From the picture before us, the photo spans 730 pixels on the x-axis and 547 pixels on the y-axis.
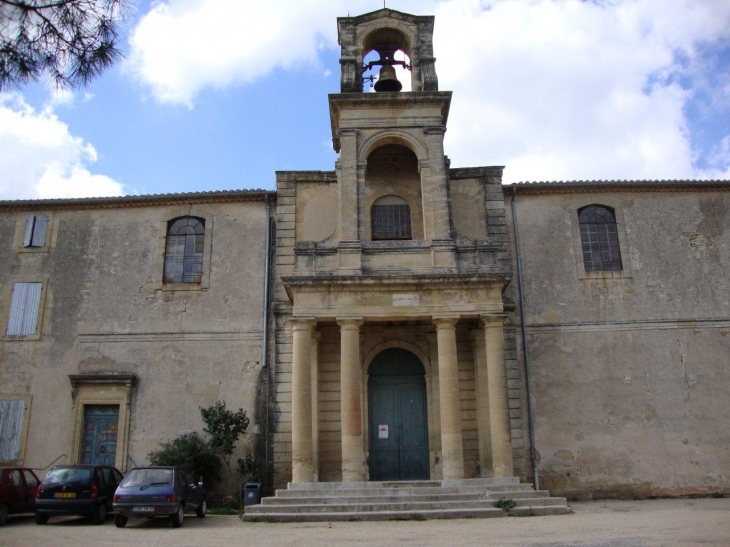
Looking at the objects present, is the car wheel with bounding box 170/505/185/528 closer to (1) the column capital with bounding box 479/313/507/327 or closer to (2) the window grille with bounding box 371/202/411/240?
(1) the column capital with bounding box 479/313/507/327

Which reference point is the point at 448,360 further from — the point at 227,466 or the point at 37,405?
the point at 37,405

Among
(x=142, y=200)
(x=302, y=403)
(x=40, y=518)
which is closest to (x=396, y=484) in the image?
(x=302, y=403)

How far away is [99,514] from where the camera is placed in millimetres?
12242

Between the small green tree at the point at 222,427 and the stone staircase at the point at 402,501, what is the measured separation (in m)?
2.31

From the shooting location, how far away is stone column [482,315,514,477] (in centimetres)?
1372

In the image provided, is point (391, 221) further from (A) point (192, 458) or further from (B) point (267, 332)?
(A) point (192, 458)

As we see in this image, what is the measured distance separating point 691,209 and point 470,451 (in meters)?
9.20

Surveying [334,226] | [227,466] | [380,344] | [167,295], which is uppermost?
[334,226]

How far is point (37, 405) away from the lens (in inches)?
647

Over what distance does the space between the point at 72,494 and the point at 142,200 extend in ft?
28.2

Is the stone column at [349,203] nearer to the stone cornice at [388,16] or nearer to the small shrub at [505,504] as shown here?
the stone cornice at [388,16]

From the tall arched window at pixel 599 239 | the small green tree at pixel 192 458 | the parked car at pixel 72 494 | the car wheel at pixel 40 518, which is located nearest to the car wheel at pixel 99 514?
the parked car at pixel 72 494

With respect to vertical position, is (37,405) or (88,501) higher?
(37,405)

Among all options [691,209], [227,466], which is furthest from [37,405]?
[691,209]
